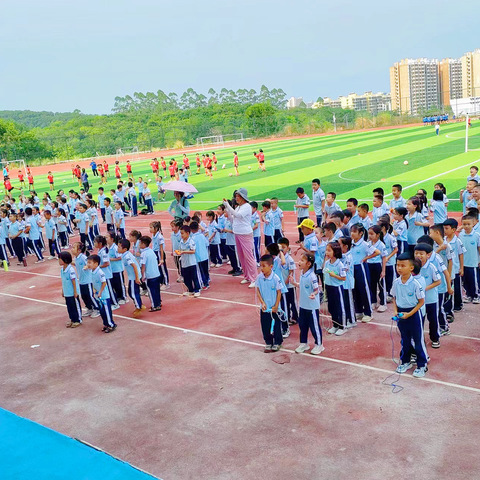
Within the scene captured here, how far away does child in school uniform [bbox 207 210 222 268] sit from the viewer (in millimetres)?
12672

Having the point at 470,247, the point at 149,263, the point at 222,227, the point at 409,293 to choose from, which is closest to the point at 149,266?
the point at 149,263

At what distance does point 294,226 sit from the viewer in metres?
17.3

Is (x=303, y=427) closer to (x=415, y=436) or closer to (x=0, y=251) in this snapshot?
(x=415, y=436)

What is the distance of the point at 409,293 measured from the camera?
6.83 metres

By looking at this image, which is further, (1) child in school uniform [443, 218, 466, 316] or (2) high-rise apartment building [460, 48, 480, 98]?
(2) high-rise apartment building [460, 48, 480, 98]

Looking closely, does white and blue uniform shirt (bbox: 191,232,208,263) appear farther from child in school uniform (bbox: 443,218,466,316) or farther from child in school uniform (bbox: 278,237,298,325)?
child in school uniform (bbox: 443,218,466,316)

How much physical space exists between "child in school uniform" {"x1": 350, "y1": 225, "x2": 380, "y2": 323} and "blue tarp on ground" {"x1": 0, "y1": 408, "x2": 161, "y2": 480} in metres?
4.97

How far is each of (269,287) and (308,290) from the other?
584 mm

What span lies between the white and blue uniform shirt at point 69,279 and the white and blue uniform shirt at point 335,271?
4596 mm

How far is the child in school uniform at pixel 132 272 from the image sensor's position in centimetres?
1011

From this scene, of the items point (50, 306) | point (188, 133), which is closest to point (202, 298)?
point (50, 306)

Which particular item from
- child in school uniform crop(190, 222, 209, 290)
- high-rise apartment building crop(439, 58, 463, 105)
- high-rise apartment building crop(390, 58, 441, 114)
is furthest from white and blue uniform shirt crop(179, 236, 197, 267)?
high-rise apartment building crop(439, 58, 463, 105)

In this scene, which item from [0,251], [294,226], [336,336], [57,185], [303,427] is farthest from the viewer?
[57,185]

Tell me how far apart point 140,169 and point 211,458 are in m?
43.7
